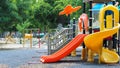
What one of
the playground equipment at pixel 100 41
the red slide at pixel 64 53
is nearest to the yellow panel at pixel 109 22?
the playground equipment at pixel 100 41

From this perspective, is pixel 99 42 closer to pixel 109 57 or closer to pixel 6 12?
pixel 109 57

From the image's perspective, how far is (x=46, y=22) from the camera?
180 feet

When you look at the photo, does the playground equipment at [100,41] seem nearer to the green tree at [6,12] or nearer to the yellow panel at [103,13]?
the yellow panel at [103,13]

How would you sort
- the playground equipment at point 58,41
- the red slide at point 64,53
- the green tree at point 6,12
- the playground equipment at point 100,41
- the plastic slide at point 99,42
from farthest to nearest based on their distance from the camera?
the green tree at point 6,12, the playground equipment at point 58,41, the red slide at point 64,53, the playground equipment at point 100,41, the plastic slide at point 99,42

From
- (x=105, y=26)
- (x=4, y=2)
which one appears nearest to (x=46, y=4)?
(x=4, y=2)

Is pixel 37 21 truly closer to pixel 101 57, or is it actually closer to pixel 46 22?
pixel 46 22

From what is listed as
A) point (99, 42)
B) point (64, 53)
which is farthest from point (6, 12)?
point (99, 42)

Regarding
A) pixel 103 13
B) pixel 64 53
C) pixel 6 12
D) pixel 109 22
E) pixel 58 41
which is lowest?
pixel 64 53

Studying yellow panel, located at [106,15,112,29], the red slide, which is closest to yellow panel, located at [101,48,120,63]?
yellow panel, located at [106,15,112,29]

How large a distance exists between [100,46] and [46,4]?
1676 inches

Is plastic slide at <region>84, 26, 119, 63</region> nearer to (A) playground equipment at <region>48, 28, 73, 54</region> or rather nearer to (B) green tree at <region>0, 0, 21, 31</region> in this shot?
(A) playground equipment at <region>48, 28, 73, 54</region>

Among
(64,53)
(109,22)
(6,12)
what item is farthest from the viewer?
(6,12)

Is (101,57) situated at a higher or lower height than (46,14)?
lower

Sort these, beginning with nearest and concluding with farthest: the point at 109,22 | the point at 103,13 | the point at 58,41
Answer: the point at 103,13, the point at 109,22, the point at 58,41
